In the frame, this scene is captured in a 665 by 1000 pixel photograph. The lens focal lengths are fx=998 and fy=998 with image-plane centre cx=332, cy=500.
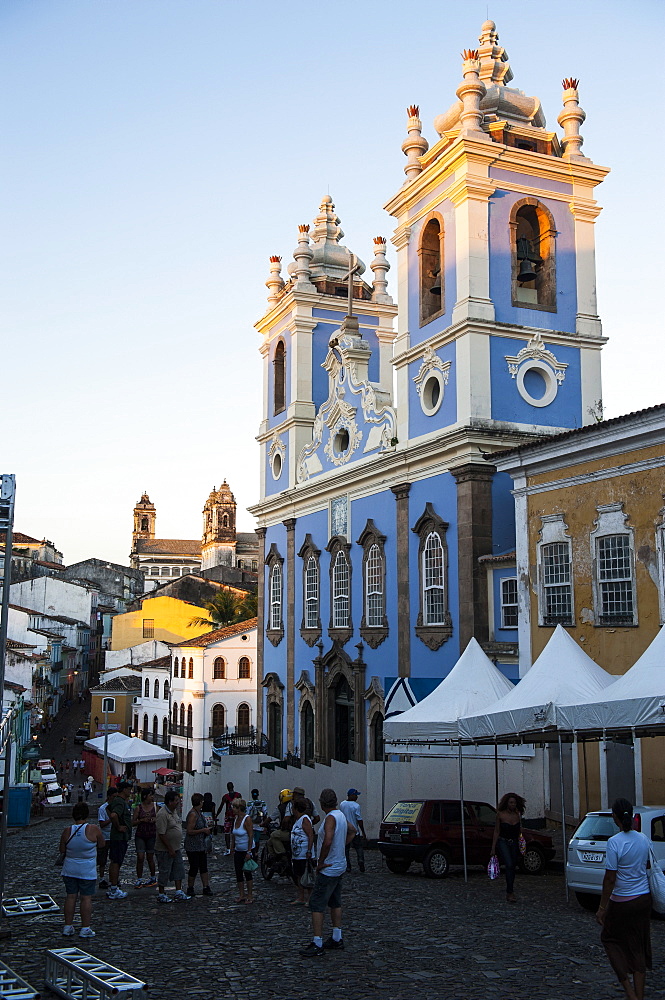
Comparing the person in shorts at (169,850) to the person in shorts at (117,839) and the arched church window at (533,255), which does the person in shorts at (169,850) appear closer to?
the person in shorts at (117,839)

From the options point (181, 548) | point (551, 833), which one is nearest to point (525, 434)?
point (551, 833)

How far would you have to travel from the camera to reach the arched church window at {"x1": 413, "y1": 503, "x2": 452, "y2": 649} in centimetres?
2355

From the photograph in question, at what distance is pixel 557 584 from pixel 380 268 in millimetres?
19391

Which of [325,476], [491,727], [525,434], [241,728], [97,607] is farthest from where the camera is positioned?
[97,607]

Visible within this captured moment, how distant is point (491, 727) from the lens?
13961mm

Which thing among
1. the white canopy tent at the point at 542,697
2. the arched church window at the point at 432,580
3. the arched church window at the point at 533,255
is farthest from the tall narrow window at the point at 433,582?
the white canopy tent at the point at 542,697

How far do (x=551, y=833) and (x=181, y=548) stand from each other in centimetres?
13469

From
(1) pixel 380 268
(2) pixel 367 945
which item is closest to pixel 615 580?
(2) pixel 367 945

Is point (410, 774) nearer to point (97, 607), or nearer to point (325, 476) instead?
point (325, 476)

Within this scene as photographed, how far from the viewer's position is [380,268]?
116 ft

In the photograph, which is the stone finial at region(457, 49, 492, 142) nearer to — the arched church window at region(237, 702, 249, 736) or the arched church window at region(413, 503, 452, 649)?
the arched church window at region(413, 503, 452, 649)

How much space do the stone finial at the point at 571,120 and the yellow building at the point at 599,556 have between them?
1049cm

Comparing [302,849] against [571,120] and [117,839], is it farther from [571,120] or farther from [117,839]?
[571,120]

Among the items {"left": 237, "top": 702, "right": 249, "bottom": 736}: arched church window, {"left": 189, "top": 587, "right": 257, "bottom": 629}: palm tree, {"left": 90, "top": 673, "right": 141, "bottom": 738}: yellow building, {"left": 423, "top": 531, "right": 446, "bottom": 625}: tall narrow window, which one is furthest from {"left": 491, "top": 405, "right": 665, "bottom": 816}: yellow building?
{"left": 90, "top": 673, "right": 141, "bottom": 738}: yellow building
